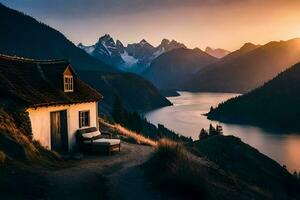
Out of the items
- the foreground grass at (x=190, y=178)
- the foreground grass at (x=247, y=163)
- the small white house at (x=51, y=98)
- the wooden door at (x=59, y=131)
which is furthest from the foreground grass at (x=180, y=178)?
the foreground grass at (x=247, y=163)

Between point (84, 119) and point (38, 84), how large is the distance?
4342 millimetres

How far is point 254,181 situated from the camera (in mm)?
31906

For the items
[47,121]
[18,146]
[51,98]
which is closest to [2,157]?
[18,146]

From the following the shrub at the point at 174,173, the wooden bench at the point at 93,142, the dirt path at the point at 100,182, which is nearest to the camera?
the dirt path at the point at 100,182

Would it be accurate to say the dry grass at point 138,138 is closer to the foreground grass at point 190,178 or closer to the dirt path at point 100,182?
the foreground grass at point 190,178

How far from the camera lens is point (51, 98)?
26.1 metres

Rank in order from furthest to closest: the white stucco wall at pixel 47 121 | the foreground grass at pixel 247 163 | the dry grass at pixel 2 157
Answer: the foreground grass at pixel 247 163
the white stucco wall at pixel 47 121
the dry grass at pixel 2 157

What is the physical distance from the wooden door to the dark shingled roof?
3.03ft

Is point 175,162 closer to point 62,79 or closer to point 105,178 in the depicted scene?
point 105,178

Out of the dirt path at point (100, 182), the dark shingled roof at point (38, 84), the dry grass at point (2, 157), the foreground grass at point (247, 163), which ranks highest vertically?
the dark shingled roof at point (38, 84)

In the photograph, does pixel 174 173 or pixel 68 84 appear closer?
pixel 174 173

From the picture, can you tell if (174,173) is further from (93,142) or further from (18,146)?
(93,142)

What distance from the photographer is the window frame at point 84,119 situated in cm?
2923

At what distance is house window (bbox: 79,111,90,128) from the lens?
29294mm
